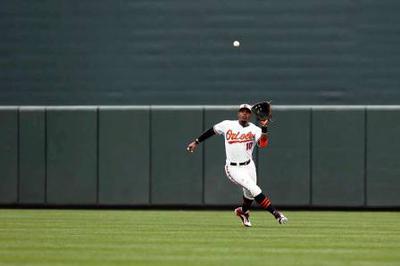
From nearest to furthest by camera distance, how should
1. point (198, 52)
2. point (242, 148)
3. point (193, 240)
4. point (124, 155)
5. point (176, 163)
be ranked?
point (193, 240), point (242, 148), point (176, 163), point (124, 155), point (198, 52)

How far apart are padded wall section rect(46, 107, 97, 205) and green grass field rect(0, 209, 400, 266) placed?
278cm

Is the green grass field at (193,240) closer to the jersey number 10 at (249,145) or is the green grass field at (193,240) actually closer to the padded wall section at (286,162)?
the jersey number 10 at (249,145)

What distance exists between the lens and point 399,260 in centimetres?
1020

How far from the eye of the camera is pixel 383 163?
20.9 meters

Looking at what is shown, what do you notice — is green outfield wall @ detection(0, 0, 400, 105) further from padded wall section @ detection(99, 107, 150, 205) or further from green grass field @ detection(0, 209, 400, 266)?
green grass field @ detection(0, 209, 400, 266)

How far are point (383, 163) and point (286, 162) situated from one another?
1.80 meters

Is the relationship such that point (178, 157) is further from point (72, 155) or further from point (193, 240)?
point (193, 240)

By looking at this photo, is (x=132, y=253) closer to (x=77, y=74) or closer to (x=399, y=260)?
(x=399, y=260)

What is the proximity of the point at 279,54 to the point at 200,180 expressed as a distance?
9.41ft

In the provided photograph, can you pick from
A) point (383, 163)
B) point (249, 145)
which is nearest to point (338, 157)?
point (383, 163)

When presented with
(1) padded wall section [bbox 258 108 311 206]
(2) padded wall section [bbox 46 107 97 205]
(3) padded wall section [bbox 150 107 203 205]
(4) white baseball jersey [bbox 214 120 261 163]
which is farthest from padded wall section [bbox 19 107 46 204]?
(4) white baseball jersey [bbox 214 120 261 163]

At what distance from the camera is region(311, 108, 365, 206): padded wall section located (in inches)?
824

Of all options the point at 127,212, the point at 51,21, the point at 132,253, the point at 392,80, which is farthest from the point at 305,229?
the point at 51,21

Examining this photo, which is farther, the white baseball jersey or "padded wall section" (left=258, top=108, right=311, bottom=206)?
"padded wall section" (left=258, top=108, right=311, bottom=206)
